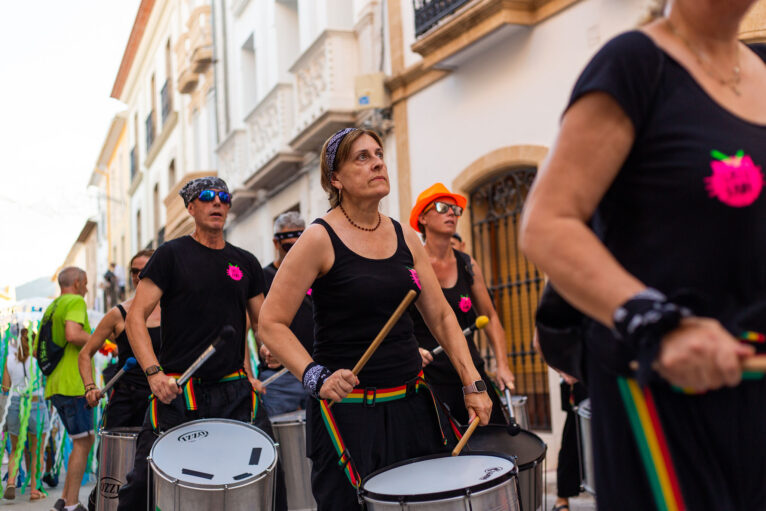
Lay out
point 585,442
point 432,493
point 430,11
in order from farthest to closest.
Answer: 1. point 430,11
2. point 585,442
3. point 432,493

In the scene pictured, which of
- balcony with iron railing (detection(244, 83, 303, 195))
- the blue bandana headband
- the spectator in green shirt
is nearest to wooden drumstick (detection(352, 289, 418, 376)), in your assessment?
the blue bandana headband

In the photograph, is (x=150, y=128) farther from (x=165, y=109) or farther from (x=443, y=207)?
(x=443, y=207)

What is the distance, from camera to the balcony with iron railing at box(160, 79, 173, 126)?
29.8 metres

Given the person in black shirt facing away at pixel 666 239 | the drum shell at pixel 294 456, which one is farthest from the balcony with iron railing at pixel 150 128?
the person in black shirt facing away at pixel 666 239

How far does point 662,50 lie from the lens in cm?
192

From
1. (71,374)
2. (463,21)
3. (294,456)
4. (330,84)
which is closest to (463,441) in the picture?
(294,456)

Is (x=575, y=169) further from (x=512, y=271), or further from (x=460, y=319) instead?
(x=512, y=271)

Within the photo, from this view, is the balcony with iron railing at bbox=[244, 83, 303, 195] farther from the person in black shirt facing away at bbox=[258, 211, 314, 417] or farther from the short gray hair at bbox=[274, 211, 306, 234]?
the person in black shirt facing away at bbox=[258, 211, 314, 417]

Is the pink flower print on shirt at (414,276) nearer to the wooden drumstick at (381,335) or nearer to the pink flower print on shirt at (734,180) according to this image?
the wooden drumstick at (381,335)

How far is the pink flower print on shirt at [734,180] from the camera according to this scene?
72.4 inches

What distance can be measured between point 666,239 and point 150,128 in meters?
34.1

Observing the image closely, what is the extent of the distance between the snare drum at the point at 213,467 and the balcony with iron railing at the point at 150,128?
29826 millimetres

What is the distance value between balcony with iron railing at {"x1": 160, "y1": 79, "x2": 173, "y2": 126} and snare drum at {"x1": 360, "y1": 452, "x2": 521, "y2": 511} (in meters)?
27.2

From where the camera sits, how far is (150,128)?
114 ft
